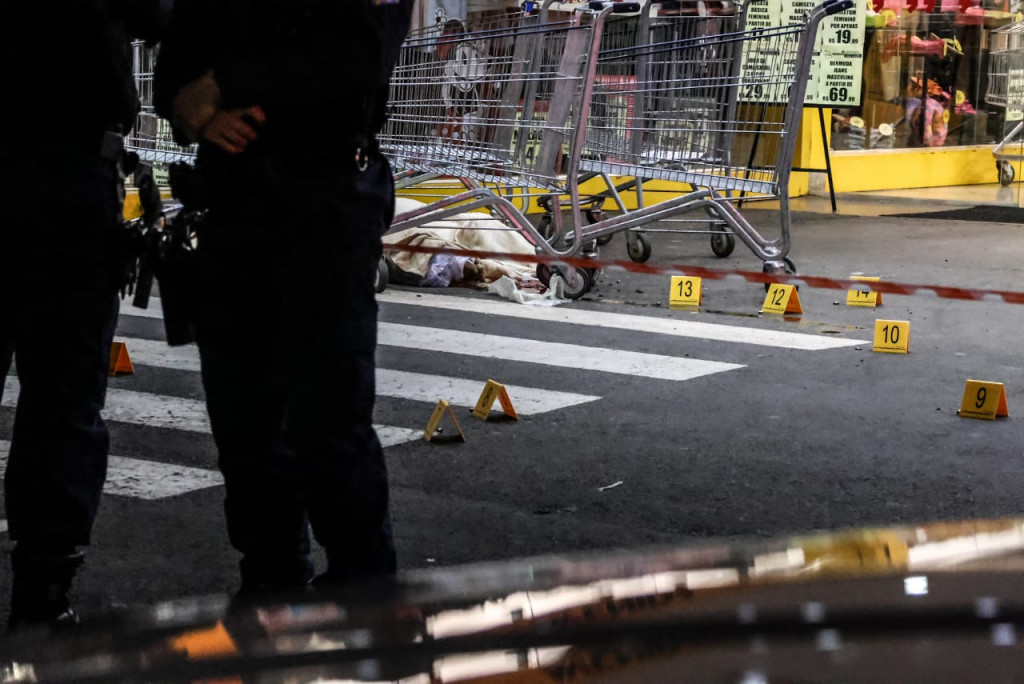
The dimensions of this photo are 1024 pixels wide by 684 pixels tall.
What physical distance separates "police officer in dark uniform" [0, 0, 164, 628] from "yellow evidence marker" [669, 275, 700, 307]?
5197 mm

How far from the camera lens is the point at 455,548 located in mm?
3697

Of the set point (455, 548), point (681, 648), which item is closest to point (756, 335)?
point (455, 548)

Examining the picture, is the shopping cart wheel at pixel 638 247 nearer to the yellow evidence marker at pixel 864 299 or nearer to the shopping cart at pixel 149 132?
the yellow evidence marker at pixel 864 299

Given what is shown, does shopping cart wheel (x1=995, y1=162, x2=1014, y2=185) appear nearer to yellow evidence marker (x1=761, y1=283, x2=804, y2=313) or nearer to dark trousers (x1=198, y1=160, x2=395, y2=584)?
yellow evidence marker (x1=761, y1=283, x2=804, y2=313)

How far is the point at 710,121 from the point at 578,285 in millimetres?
1177

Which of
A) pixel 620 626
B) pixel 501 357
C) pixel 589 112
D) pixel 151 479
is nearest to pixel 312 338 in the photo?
pixel 620 626

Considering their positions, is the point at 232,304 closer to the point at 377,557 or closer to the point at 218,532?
the point at 377,557

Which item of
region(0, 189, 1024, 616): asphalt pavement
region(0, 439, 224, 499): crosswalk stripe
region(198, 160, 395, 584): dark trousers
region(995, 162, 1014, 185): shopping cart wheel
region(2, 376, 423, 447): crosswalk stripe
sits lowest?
region(2, 376, 423, 447): crosswalk stripe

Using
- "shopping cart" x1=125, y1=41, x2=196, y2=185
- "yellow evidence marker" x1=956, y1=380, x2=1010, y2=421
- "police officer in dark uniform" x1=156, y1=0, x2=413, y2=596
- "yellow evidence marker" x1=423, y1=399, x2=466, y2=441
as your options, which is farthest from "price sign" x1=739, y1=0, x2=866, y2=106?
"police officer in dark uniform" x1=156, y1=0, x2=413, y2=596

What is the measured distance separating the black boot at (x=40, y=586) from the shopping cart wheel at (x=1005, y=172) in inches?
555

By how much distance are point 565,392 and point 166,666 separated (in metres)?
4.83

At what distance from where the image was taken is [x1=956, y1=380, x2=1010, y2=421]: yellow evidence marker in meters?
5.15

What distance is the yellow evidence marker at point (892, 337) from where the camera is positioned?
650 centimetres

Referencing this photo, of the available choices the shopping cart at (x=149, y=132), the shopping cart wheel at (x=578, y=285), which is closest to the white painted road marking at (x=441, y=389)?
the shopping cart at (x=149, y=132)
